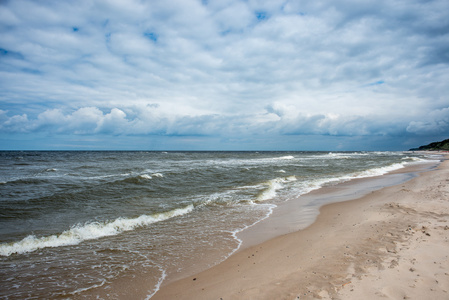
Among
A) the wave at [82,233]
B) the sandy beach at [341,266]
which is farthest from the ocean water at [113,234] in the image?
the sandy beach at [341,266]

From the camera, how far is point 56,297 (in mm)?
4418

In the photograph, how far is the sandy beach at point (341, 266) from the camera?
3.64 metres

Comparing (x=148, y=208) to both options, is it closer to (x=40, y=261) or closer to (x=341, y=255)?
(x=40, y=261)

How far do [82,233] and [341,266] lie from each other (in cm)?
743

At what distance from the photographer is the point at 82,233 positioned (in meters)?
7.64

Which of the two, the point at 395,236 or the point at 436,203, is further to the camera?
the point at 436,203

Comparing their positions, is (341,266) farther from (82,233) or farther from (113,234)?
(82,233)

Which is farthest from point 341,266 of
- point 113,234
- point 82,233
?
point 82,233

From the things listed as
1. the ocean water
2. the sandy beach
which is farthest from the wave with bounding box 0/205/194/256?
the sandy beach

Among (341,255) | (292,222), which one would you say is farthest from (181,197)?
(341,255)

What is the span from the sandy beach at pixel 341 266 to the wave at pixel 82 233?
13.8 ft

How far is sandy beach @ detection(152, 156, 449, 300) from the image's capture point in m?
3.64

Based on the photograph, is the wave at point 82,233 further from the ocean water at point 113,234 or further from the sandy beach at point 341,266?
the sandy beach at point 341,266

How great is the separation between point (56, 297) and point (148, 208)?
6.35m
